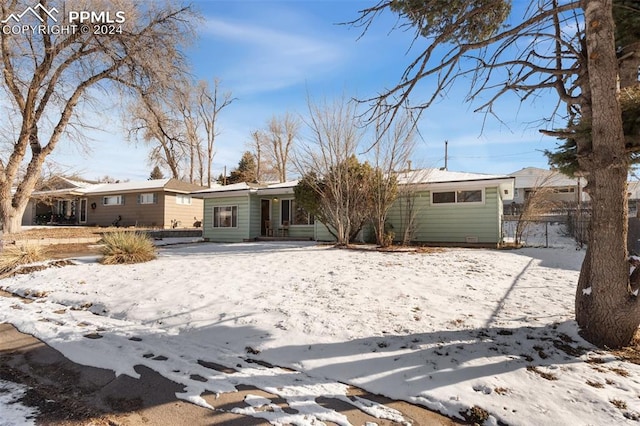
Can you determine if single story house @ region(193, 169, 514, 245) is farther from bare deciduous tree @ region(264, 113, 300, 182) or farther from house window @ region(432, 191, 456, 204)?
bare deciduous tree @ region(264, 113, 300, 182)

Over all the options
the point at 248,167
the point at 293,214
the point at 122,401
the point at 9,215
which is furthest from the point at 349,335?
the point at 248,167

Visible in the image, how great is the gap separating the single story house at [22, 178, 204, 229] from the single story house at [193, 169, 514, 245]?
7.92m

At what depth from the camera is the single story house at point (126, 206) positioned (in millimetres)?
23328

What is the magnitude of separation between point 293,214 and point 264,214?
169 centimetres

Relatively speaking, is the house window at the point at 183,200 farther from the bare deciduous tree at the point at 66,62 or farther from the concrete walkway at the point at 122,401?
the concrete walkway at the point at 122,401

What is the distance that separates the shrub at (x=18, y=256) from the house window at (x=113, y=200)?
16.5 metres

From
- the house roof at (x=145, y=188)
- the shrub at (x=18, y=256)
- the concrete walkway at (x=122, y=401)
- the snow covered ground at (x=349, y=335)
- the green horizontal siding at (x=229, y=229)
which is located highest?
the house roof at (x=145, y=188)

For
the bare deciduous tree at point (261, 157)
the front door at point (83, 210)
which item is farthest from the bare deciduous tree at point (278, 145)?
the front door at point (83, 210)

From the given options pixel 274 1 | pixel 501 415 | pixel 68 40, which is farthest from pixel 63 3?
pixel 501 415

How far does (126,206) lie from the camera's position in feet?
81.5

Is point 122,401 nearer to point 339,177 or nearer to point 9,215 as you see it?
point 339,177

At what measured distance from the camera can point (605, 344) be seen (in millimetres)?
3764

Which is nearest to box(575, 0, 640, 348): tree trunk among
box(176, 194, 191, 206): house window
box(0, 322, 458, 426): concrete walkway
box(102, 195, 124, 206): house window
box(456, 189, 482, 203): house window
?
box(0, 322, 458, 426): concrete walkway

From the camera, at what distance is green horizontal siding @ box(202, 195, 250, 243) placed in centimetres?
1644
